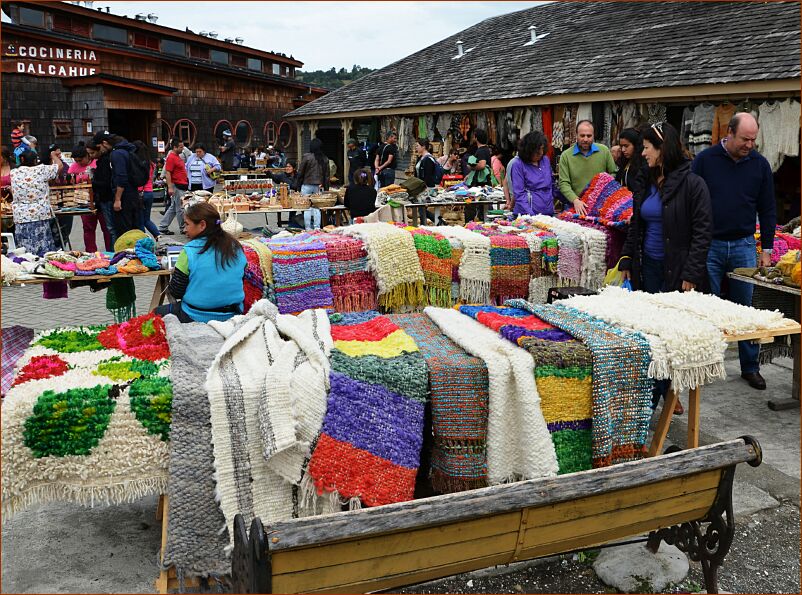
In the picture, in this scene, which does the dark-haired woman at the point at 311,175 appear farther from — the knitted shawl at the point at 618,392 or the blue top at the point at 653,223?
the knitted shawl at the point at 618,392

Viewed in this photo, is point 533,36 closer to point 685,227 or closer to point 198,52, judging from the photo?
point 685,227

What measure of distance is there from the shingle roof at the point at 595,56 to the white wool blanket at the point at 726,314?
Answer: 653 centimetres

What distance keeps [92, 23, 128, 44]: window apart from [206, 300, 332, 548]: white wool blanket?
2501 cm

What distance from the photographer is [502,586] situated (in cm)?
354

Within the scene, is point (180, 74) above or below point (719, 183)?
above

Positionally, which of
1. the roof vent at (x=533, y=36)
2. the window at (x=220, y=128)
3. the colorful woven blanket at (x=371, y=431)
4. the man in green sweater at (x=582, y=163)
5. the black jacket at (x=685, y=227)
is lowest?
the colorful woven blanket at (x=371, y=431)

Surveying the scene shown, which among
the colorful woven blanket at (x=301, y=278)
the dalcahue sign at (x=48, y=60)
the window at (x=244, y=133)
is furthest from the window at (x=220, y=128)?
the colorful woven blanket at (x=301, y=278)

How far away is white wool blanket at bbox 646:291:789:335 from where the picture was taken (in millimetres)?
3725

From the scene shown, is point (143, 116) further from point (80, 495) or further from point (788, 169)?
point (80, 495)

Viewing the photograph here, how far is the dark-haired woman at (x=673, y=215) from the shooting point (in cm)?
504

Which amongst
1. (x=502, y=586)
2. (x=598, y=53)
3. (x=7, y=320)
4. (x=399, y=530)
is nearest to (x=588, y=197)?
(x=502, y=586)

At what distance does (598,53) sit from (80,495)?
1346 cm

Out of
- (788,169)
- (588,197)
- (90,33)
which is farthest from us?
(90,33)

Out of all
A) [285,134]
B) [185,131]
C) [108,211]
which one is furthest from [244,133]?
[108,211]
